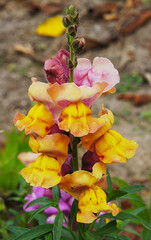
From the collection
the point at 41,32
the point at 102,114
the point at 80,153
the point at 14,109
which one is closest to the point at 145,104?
the point at 80,153

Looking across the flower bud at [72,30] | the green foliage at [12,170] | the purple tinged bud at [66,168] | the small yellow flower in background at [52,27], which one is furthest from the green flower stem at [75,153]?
the small yellow flower in background at [52,27]

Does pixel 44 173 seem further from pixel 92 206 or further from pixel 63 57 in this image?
pixel 63 57

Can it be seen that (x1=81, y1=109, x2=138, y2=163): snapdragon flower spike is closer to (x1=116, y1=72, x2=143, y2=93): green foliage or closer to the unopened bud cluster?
the unopened bud cluster

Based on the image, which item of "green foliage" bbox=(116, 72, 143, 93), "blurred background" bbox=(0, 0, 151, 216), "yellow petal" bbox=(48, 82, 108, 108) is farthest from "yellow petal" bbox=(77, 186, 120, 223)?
"green foliage" bbox=(116, 72, 143, 93)

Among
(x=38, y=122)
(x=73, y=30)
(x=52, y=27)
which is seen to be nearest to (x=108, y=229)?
(x=38, y=122)

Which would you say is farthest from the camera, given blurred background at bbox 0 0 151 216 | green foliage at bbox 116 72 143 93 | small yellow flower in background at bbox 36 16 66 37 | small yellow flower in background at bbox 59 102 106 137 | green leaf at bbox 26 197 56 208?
small yellow flower in background at bbox 36 16 66 37
